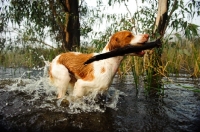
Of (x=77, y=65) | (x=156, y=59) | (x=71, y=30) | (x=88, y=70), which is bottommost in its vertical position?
Result: (x=88, y=70)

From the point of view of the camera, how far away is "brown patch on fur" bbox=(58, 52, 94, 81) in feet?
13.3

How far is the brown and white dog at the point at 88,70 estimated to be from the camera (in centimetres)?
361

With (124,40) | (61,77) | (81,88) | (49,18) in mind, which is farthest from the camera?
(49,18)

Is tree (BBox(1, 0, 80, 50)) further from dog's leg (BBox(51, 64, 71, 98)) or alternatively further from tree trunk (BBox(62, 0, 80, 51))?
dog's leg (BBox(51, 64, 71, 98))

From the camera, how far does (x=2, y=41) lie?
9.79 meters

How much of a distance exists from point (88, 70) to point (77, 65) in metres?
0.37

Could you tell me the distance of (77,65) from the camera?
169 inches

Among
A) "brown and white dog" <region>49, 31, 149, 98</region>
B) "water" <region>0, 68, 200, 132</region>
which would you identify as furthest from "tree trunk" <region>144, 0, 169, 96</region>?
"brown and white dog" <region>49, 31, 149, 98</region>

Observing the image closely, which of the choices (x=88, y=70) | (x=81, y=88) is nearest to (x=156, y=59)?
(x=88, y=70)

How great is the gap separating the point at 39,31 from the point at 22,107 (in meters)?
6.53

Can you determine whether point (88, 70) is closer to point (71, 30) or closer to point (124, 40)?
point (124, 40)

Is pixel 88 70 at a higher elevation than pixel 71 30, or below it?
below

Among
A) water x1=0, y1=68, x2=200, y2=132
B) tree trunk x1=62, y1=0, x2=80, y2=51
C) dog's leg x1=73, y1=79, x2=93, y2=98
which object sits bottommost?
water x1=0, y1=68, x2=200, y2=132

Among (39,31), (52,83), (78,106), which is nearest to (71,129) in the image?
(78,106)
